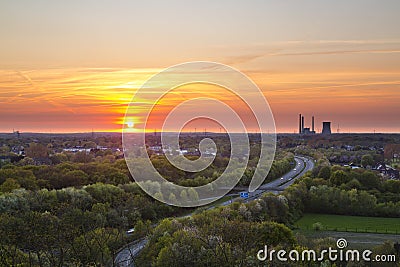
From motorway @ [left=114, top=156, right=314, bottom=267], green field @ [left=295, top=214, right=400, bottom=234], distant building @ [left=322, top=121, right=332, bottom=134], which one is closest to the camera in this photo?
motorway @ [left=114, top=156, right=314, bottom=267]

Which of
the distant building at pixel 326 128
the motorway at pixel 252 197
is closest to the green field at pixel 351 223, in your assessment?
the motorway at pixel 252 197

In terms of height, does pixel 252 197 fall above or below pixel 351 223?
above

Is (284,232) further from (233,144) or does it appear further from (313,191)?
(233,144)

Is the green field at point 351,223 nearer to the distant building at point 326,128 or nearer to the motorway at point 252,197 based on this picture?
the motorway at point 252,197

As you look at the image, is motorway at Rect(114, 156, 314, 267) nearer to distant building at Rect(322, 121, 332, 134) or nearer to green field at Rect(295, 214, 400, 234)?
green field at Rect(295, 214, 400, 234)

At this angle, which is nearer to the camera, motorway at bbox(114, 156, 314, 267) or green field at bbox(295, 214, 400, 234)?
motorway at bbox(114, 156, 314, 267)

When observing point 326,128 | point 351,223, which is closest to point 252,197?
point 351,223

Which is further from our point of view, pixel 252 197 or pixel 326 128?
pixel 326 128

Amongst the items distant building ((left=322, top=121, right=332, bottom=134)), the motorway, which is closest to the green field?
the motorway

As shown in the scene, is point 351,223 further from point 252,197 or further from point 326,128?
point 326,128
